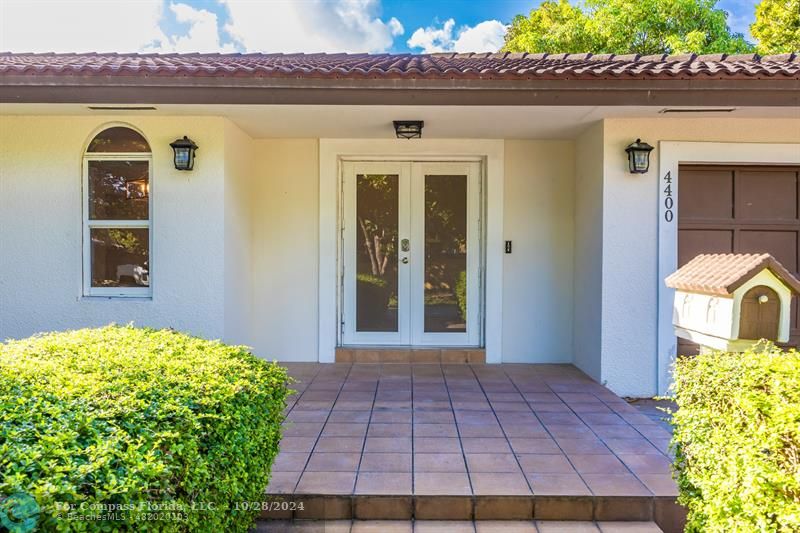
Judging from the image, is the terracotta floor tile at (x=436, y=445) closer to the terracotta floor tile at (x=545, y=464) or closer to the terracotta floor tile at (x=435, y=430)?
the terracotta floor tile at (x=435, y=430)

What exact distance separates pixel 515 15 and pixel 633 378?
17702 millimetres

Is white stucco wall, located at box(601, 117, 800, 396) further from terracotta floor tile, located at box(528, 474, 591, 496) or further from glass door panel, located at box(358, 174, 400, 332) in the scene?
glass door panel, located at box(358, 174, 400, 332)

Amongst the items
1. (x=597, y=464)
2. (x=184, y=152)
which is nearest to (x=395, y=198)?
(x=184, y=152)

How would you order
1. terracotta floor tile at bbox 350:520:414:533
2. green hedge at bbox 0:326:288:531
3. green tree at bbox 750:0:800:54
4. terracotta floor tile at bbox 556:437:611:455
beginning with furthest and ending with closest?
green tree at bbox 750:0:800:54 < terracotta floor tile at bbox 556:437:611:455 < terracotta floor tile at bbox 350:520:414:533 < green hedge at bbox 0:326:288:531

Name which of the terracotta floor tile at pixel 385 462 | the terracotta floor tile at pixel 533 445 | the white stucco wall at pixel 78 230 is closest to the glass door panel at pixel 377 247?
the white stucco wall at pixel 78 230

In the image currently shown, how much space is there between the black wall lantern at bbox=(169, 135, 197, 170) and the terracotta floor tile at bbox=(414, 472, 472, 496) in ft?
12.3

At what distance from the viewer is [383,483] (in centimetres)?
306

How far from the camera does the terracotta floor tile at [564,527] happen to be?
2.83 meters

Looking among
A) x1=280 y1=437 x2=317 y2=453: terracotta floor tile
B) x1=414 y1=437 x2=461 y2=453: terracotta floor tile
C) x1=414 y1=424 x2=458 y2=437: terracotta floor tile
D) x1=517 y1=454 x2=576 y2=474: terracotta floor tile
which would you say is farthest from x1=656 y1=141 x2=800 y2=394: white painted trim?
x1=280 y1=437 x2=317 y2=453: terracotta floor tile

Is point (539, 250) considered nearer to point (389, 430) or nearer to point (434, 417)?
point (434, 417)

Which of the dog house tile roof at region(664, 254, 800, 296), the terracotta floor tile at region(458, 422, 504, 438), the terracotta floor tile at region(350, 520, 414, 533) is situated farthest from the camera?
the terracotta floor tile at region(458, 422, 504, 438)

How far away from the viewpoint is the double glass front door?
20.9ft

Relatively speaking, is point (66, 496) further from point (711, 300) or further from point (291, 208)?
point (291, 208)

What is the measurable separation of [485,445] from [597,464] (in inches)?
30.0
